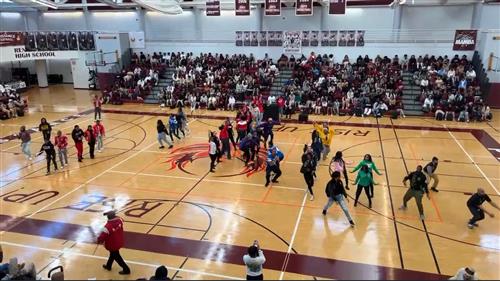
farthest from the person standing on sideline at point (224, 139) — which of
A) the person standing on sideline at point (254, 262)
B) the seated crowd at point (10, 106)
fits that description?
the seated crowd at point (10, 106)

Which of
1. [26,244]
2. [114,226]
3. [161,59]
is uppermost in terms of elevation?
[161,59]

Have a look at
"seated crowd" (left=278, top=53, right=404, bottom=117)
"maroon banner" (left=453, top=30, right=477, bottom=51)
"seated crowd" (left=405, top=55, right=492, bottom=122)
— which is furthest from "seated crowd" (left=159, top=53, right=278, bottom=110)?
"maroon banner" (left=453, top=30, right=477, bottom=51)

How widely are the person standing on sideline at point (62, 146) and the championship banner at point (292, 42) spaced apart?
19819mm

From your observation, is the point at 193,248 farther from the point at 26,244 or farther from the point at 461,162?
the point at 461,162

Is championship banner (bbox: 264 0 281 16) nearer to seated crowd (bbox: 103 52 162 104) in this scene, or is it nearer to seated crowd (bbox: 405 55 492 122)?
seated crowd (bbox: 405 55 492 122)

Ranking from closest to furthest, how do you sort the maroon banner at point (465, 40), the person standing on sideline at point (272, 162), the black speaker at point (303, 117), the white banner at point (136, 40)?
the person standing on sideline at point (272, 162) → the black speaker at point (303, 117) → the maroon banner at point (465, 40) → the white banner at point (136, 40)

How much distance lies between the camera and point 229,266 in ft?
27.8

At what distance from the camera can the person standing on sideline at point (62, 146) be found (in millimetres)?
14492

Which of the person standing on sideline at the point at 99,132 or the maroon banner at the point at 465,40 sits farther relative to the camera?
the maroon banner at the point at 465,40

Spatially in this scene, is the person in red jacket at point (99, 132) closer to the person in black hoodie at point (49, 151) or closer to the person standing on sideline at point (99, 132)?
the person standing on sideline at point (99, 132)

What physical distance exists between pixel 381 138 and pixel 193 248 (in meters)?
12.6

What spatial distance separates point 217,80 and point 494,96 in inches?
710

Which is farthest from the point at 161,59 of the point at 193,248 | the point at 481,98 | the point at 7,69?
the point at 193,248

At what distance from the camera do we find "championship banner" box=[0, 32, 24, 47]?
93.0 feet
